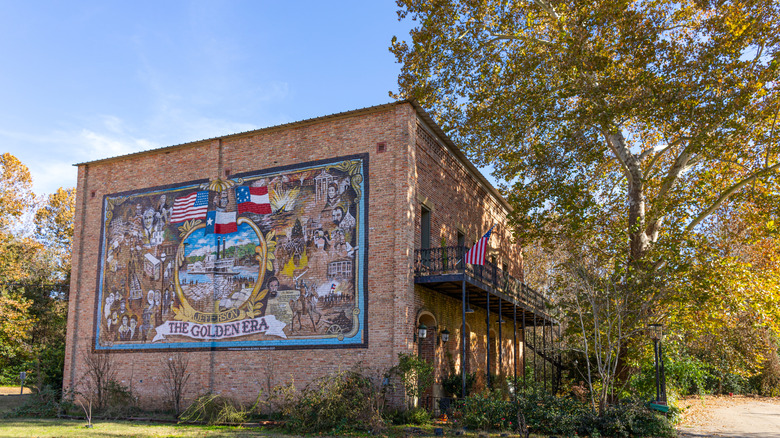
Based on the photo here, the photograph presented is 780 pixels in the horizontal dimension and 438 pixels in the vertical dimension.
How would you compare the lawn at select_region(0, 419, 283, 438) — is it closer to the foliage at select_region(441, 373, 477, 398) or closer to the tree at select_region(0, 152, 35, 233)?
the foliage at select_region(441, 373, 477, 398)

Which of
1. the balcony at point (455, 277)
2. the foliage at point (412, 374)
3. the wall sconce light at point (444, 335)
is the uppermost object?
the balcony at point (455, 277)

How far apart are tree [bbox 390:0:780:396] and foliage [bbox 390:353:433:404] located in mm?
5679

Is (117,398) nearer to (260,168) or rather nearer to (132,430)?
(132,430)

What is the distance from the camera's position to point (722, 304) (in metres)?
17.3

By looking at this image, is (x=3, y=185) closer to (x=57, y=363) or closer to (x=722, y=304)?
(x=57, y=363)

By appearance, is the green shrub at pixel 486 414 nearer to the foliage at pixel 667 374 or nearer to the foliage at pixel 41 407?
the foliage at pixel 667 374

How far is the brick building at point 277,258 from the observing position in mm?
16109

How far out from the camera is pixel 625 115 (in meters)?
18.2

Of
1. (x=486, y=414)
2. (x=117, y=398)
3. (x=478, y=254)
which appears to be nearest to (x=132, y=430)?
(x=117, y=398)

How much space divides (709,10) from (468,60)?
7.91m

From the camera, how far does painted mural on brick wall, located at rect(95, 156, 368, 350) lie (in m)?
16.4

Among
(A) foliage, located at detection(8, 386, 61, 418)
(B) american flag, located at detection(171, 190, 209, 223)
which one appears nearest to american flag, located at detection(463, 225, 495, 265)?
(B) american flag, located at detection(171, 190, 209, 223)

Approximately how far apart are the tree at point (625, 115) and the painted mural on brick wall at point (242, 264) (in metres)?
6.85

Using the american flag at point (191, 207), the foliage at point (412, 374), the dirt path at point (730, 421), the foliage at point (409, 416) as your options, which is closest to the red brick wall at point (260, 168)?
the foliage at point (412, 374)
